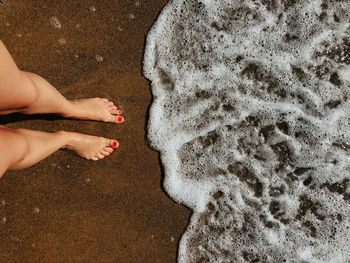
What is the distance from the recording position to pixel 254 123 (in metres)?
2.02

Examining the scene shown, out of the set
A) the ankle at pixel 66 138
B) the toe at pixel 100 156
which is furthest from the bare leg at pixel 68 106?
the toe at pixel 100 156

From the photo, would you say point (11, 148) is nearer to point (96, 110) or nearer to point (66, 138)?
point (66, 138)

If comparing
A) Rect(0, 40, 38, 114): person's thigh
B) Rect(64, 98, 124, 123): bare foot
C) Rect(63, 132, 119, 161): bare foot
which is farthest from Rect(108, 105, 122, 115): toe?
Rect(0, 40, 38, 114): person's thigh

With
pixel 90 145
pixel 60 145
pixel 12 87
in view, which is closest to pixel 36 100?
pixel 12 87

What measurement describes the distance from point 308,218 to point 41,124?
174 centimetres

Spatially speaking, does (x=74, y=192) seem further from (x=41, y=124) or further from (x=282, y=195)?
(x=282, y=195)

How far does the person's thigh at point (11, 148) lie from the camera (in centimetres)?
138

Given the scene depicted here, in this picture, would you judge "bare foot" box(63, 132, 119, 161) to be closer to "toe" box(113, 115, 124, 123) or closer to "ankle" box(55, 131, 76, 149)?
"ankle" box(55, 131, 76, 149)

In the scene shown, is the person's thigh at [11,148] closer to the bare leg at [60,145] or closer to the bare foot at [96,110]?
the bare leg at [60,145]

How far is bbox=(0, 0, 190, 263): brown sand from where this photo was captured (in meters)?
1.93

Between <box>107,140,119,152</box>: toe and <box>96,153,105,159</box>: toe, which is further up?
<box>107,140,119,152</box>: toe

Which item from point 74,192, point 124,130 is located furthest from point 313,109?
point 74,192

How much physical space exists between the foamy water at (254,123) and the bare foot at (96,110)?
9.5 inches

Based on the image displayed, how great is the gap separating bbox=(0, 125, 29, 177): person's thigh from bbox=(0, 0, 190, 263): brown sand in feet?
1.28
